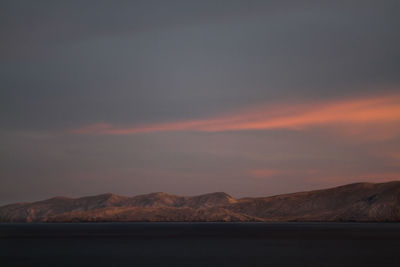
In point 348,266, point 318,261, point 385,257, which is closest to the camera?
point 348,266

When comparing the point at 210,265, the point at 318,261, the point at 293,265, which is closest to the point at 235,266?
the point at 210,265

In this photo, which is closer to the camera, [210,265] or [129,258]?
[210,265]

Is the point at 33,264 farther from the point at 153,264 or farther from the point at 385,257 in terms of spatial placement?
the point at 385,257

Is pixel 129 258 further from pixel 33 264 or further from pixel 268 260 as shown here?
pixel 268 260

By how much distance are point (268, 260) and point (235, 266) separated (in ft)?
45.1

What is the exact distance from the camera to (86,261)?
99.5 metres

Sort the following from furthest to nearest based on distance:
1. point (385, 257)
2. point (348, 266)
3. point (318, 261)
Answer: point (385, 257) < point (318, 261) < point (348, 266)

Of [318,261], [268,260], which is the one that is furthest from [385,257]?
[268,260]

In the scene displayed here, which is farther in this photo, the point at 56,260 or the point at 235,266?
the point at 56,260

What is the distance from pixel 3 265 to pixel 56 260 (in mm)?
12353

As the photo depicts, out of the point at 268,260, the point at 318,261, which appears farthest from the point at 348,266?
the point at 268,260

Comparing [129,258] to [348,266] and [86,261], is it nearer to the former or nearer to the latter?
[86,261]

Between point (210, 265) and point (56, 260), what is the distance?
112 ft

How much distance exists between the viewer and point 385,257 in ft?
347
